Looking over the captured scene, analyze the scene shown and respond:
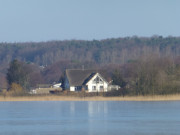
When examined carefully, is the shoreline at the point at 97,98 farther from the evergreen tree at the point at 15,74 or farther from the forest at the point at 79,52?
the forest at the point at 79,52

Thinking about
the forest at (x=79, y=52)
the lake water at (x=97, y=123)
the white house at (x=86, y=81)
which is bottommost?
the lake water at (x=97, y=123)

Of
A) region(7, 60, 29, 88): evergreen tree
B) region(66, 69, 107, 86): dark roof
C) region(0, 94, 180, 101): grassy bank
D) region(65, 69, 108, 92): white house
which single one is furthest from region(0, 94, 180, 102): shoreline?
region(66, 69, 107, 86): dark roof

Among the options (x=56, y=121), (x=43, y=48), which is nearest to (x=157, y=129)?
(x=56, y=121)

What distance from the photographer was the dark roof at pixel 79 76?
203 feet

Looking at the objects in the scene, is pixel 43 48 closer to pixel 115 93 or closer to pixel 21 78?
pixel 21 78

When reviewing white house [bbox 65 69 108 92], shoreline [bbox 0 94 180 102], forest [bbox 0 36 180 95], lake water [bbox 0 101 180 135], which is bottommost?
lake water [bbox 0 101 180 135]

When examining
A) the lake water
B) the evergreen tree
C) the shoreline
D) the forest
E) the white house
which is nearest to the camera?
the lake water

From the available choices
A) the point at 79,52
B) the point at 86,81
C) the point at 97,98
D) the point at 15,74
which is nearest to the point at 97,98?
the point at 97,98

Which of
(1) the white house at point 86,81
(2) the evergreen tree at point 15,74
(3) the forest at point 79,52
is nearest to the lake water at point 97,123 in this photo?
(2) the evergreen tree at point 15,74

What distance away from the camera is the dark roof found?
61.8 meters

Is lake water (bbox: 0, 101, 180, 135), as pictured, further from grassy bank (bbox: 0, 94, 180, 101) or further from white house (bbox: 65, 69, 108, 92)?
white house (bbox: 65, 69, 108, 92)

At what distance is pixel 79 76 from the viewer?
6312cm

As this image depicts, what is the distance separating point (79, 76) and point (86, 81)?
6.46 ft

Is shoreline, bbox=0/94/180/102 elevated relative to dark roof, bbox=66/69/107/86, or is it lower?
lower
